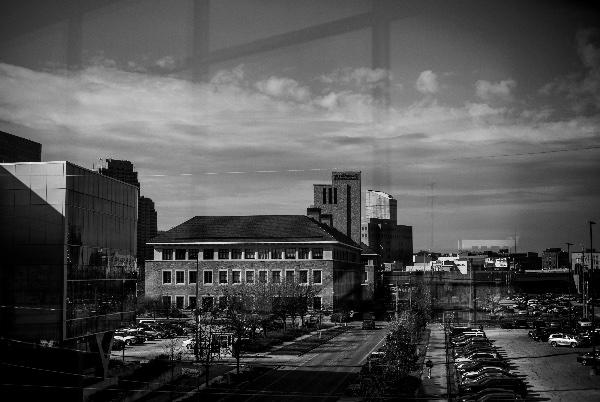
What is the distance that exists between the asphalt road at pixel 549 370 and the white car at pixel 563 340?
247 mm

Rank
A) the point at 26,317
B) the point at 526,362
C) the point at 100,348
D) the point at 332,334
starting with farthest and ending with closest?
the point at 332,334, the point at 526,362, the point at 100,348, the point at 26,317

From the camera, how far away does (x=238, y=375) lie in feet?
75.2

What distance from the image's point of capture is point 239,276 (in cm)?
4891

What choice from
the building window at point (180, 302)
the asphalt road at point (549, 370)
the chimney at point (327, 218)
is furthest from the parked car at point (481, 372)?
the chimney at point (327, 218)

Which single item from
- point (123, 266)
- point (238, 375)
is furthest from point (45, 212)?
point (238, 375)

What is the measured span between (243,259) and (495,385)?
3160cm

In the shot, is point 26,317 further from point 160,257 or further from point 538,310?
point 538,310

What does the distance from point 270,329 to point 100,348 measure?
55.7ft

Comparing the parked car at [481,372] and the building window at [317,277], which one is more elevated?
the building window at [317,277]

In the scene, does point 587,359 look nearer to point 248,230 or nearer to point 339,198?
point 248,230

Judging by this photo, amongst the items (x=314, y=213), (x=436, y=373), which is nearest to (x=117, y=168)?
(x=436, y=373)

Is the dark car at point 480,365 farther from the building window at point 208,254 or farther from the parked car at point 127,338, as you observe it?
the building window at point 208,254

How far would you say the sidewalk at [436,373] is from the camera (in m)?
20.0

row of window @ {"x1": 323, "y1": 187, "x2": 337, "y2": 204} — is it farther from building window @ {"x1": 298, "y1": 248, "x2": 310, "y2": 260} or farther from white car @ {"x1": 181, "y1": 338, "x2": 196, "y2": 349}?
white car @ {"x1": 181, "y1": 338, "x2": 196, "y2": 349}
